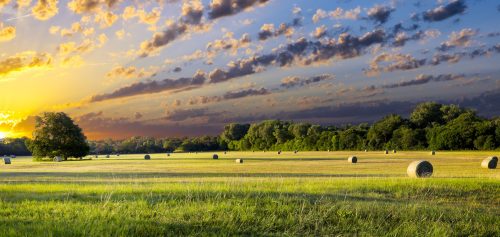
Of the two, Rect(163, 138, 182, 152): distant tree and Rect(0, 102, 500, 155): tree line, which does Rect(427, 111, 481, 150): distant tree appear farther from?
Rect(163, 138, 182, 152): distant tree

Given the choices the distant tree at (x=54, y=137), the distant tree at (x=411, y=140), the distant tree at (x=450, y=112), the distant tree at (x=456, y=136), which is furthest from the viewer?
the distant tree at (x=450, y=112)

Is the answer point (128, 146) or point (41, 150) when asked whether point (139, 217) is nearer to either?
point (41, 150)

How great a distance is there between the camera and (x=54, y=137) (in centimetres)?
9269

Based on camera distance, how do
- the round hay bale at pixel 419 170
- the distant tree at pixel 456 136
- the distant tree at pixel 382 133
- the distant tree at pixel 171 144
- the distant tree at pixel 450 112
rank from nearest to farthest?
1. the round hay bale at pixel 419 170
2. the distant tree at pixel 456 136
3. the distant tree at pixel 382 133
4. the distant tree at pixel 450 112
5. the distant tree at pixel 171 144

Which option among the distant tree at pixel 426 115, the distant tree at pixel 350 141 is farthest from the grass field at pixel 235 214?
the distant tree at pixel 426 115

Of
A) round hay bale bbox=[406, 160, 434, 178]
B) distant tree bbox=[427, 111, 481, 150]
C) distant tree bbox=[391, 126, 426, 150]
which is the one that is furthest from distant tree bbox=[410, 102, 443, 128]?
round hay bale bbox=[406, 160, 434, 178]

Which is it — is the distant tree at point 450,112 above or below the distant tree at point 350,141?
above

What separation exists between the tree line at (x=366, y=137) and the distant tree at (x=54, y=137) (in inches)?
98.9

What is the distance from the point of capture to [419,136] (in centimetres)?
12394

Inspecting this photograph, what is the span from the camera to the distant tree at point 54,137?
91.9 metres

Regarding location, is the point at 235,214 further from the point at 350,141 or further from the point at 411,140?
the point at 350,141

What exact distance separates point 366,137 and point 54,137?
78.5m

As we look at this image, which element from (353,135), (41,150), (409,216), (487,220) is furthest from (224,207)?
(353,135)

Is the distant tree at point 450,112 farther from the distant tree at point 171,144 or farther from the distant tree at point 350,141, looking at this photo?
the distant tree at point 171,144
